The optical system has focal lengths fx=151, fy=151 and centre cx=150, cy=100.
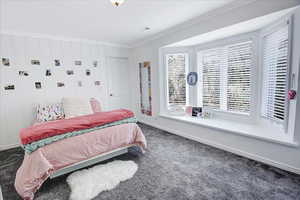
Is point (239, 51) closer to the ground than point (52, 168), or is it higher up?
higher up

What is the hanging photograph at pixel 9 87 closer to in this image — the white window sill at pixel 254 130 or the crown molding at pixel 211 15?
the crown molding at pixel 211 15

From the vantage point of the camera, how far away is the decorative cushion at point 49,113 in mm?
2972

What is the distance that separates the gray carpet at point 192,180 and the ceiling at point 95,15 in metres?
2.29

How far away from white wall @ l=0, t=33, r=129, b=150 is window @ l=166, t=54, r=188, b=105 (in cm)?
194

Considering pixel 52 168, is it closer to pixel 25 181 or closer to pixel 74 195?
pixel 25 181

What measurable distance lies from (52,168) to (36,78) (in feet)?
→ 7.53

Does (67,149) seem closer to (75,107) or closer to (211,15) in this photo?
(75,107)

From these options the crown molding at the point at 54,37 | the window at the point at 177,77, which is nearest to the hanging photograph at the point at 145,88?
the window at the point at 177,77

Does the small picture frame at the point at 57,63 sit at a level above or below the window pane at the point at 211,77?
above

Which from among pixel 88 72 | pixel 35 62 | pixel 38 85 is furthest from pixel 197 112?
pixel 35 62

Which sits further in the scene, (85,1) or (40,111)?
(40,111)

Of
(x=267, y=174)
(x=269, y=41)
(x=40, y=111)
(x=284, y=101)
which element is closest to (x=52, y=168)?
(x=40, y=111)

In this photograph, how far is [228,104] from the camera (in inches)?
120

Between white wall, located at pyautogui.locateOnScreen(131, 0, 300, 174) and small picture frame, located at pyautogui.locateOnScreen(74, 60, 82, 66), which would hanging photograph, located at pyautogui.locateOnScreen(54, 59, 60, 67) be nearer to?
small picture frame, located at pyautogui.locateOnScreen(74, 60, 82, 66)
